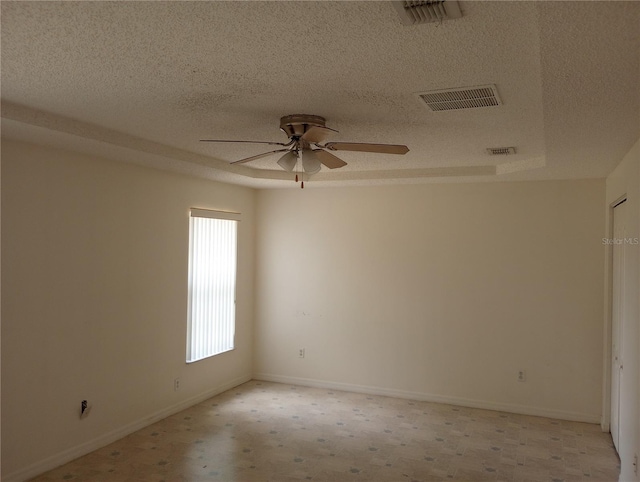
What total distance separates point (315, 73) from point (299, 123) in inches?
33.2

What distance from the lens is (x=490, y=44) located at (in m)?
2.31

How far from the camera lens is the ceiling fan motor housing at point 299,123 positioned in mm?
3570

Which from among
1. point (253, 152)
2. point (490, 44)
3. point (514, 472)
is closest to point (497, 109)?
point (490, 44)

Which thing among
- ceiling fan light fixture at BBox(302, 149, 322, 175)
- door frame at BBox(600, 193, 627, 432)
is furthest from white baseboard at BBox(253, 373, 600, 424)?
ceiling fan light fixture at BBox(302, 149, 322, 175)

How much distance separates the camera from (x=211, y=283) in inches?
248

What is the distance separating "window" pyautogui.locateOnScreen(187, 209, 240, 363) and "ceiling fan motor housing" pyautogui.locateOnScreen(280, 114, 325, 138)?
256 cm

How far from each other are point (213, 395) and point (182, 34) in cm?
483

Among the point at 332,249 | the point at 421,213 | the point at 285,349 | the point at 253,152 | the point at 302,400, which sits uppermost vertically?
the point at 253,152

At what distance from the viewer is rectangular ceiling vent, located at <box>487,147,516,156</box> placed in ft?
15.2

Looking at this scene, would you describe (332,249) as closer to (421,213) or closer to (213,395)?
(421,213)

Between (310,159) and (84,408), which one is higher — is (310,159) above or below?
above

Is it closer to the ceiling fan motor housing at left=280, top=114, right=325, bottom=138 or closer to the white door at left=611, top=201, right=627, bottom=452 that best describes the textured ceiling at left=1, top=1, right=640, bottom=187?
the ceiling fan motor housing at left=280, top=114, right=325, bottom=138

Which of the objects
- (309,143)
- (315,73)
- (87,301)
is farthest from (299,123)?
(87,301)

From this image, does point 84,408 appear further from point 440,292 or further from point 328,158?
point 440,292
